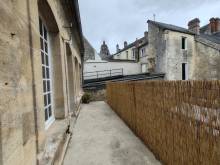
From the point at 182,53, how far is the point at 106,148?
61.2ft

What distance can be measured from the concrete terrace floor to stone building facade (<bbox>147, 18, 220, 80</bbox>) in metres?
15.8

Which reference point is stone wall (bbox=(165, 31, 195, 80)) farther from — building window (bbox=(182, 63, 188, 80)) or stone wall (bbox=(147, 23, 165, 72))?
stone wall (bbox=(147, 23, 165, 72))

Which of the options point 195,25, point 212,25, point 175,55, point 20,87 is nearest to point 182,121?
point 20,87

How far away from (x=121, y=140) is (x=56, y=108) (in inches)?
65.9

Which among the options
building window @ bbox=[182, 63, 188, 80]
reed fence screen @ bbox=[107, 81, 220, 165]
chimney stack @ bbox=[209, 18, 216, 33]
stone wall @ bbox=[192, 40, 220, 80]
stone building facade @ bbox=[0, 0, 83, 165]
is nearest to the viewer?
stone building facade @ bbox=[0, 0, 83, 165]

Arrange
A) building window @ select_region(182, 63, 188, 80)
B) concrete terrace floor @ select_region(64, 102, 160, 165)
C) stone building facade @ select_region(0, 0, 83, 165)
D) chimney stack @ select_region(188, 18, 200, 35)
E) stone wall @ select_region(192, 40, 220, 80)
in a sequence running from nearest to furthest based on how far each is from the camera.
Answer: stone building facade @ select_region(0, 0, 83, 165) < concrete terrace floor @ select_region(64, 102, 160, 165) < stone wall @ select_region(192, 40, 220, 80) < building window @ select_region(182, 63, 188, 80) < chimney stack @ select_region(188, 18, 200, 35)

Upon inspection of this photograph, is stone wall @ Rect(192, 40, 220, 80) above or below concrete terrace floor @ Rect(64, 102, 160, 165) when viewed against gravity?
above

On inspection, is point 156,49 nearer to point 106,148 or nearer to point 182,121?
point 106,148

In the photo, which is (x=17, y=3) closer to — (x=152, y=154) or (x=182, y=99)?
(x=182, y=99)

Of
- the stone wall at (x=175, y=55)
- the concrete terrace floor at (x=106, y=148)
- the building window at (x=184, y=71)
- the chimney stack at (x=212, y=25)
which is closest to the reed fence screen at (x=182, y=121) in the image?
the concrete terrace floor at (x=106, y=148)

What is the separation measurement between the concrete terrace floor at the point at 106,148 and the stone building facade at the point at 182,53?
1577 centimetres

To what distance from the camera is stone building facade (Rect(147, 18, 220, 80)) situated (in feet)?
63.9

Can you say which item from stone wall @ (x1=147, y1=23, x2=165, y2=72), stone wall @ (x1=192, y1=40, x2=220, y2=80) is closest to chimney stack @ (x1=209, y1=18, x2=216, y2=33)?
stone wall @ (x1=192, y1=40, x2=220, y2=80)

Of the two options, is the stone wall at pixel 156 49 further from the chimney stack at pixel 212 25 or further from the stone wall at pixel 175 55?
the chimney stack at pixel 212 25
